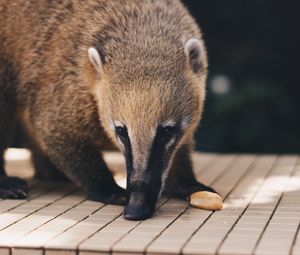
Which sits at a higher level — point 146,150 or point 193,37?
point 193,37

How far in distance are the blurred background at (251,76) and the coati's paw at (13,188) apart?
3.17m

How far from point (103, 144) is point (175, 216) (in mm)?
852

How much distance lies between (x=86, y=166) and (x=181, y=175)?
647 mm

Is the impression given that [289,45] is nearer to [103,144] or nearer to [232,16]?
[232,16]

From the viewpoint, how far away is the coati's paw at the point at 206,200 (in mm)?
5480

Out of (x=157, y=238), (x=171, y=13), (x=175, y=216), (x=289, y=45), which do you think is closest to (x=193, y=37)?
(x=171, y=13)

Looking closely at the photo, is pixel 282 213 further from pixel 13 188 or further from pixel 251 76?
pixel 251 76

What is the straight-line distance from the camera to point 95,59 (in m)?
5.64

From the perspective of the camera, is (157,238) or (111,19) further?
(111,19)

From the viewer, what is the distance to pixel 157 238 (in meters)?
4.70

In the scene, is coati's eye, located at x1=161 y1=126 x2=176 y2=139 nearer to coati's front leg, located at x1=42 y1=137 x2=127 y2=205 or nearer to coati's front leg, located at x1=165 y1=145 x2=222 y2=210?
coati's front leg, located at x1=165 y1=145 x2=222 y2=210

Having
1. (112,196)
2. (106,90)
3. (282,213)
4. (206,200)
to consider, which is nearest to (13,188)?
(112,196)

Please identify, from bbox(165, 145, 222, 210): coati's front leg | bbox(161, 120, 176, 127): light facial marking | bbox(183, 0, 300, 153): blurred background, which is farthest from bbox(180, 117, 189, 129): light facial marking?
bbox(183, 0, 300, 153): blurred background

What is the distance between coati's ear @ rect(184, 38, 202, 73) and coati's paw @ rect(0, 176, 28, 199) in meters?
1.38
